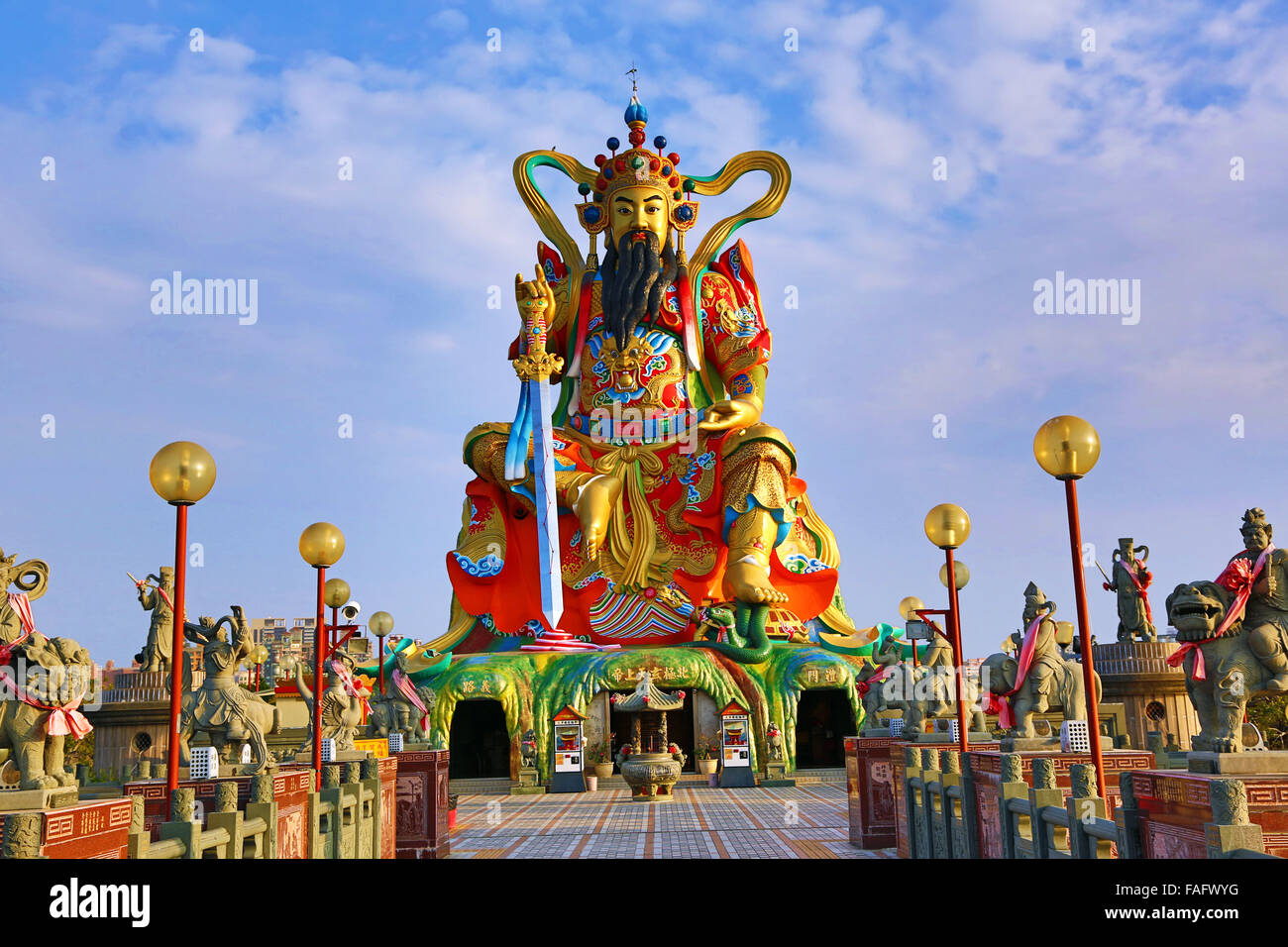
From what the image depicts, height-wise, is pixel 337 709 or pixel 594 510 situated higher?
pixel 594 510

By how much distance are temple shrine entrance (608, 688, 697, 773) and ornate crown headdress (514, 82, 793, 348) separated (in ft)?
29.3

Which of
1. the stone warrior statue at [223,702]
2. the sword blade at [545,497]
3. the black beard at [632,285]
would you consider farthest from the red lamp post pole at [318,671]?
the black beard at [632,285]

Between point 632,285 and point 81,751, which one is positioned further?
point 632,285

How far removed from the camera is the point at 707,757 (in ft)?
70.7

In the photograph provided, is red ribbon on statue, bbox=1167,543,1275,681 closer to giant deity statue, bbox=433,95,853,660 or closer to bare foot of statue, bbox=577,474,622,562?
giant deity statue, bbox=433,95,853,660

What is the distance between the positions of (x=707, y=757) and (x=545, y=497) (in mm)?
5903

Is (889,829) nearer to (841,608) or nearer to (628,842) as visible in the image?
(628,842)

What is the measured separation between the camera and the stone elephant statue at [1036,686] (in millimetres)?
9320

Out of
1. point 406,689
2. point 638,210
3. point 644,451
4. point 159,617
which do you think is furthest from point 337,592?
point 638,210

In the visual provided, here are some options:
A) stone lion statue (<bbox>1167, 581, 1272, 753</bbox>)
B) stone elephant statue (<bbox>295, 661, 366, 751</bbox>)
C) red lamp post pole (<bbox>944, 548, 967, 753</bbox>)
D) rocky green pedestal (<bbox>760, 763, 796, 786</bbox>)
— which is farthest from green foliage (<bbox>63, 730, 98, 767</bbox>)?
stone lion statue (<bbox>1167, 581, 1272, 753</bbox>)

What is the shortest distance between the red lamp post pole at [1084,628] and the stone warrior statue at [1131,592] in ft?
44.1

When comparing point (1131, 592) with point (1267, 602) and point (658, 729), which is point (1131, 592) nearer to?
point (658, 729)
